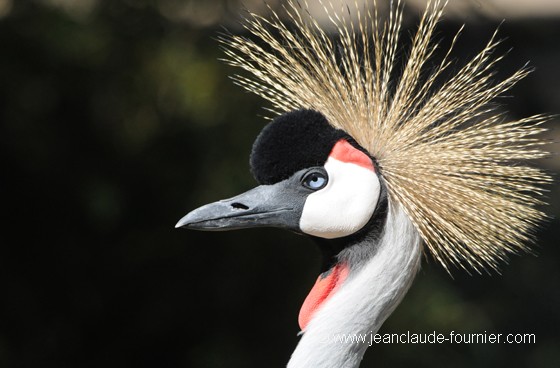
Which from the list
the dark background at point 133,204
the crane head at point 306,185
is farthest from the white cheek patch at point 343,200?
the dark background at point 133,204

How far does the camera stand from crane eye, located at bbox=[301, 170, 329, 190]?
143cm

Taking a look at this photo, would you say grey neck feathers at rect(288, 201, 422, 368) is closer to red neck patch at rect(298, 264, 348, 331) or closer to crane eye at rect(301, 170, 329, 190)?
red neck patch at rect(298, 264, 348, 331)

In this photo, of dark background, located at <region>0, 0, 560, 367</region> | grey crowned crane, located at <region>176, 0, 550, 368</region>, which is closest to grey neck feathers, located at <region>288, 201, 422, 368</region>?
grey crowned crane, located at <region>176, 0, 550, 368</region>

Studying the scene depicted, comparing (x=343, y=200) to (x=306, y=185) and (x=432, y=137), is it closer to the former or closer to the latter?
(x=306, y=185)

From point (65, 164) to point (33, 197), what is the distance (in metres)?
0.15

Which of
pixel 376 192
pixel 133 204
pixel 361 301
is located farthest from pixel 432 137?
pixel 133 204

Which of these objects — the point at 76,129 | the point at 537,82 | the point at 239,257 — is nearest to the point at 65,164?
the point at 76,129

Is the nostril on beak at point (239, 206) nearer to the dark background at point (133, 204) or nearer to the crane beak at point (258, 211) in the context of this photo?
the crane beak at point (258, 211)

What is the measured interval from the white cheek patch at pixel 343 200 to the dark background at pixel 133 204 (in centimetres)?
122

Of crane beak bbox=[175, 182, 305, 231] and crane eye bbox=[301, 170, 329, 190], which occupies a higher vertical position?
crane eye bbox=[301, 170, 329, 190]

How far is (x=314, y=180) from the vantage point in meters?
1.43

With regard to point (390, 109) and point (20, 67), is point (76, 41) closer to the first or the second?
point (20, 67)

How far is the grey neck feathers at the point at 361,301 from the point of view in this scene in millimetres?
1411

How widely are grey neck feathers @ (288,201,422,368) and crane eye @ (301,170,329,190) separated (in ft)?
0.38
